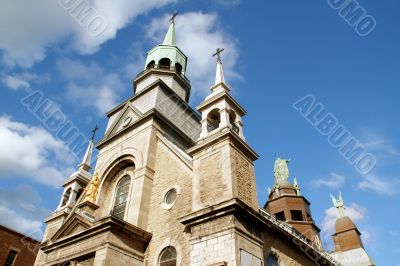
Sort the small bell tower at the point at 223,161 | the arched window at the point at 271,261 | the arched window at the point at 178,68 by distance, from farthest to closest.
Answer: the arched window at the point at 178,68, the arched window at the point at 271,261, the small bell tower at the point at 223,161

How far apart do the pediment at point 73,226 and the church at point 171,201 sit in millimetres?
42

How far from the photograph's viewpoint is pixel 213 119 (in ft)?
47.6

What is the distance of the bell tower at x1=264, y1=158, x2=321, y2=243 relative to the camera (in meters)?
30.5

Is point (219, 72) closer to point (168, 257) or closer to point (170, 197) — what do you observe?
point (170, 197)

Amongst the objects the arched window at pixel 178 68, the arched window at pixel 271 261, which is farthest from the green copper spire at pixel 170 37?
the arched window at pixel 271 261

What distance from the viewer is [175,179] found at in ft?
45.9

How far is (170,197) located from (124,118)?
7.81 metres

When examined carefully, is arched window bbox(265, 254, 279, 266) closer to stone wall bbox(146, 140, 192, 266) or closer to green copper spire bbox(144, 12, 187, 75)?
stone wall bbox(146, 140, 192, 266)

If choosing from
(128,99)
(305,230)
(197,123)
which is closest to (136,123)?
(128,99)

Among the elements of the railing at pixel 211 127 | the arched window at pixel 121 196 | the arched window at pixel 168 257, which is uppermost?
the railing at pixel 211 127

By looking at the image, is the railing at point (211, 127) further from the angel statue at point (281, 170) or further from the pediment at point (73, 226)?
the angel statue at point (281, 170)

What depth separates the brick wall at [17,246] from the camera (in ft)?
85.0

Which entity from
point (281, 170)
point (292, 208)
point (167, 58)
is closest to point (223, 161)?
point (167, 58)

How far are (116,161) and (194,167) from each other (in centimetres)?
648
